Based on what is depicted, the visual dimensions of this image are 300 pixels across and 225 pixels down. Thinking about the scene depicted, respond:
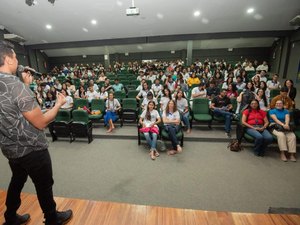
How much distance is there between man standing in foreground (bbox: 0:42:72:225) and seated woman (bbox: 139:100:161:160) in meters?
2.45

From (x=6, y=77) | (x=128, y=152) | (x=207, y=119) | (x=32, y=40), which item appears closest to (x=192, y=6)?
(x=207, y=119)

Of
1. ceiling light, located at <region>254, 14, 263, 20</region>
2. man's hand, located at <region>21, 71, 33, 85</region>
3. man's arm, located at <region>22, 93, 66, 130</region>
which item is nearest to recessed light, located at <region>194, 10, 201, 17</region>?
ceiling light, located at <region>254, 14, 263, 20</region>

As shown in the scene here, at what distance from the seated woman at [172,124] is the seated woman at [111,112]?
1.65 metres

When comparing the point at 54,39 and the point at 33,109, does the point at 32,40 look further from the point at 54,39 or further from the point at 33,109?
the point at 33,109

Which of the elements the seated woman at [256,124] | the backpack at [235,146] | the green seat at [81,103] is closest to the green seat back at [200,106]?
the seated woman at [256,124]

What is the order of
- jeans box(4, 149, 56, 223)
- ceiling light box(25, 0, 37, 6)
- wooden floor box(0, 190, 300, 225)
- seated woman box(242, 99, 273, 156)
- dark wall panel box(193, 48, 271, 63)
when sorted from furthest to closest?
dark wall panel box(193, 48, 271, 63) < ceiling light box(25, 0, 37, 6) < seated woman box(242, 99, 273, 156) < wooden floor box(0, 190, 300, 225) < jeans box(4, 149, 56, 223)

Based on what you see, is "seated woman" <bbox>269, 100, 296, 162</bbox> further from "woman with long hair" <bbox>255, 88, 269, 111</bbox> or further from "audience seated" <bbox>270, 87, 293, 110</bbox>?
"woman with long hair" <bbox>255, 88, 269, 111</bbox>

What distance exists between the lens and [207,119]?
182 inches

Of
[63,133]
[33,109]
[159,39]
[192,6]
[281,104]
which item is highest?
[192,6]

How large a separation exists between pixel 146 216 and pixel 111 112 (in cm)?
356

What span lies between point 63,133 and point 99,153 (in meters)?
1.35

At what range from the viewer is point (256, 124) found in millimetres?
3873

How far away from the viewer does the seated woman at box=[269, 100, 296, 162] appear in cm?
352

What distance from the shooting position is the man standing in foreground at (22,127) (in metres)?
1.22
